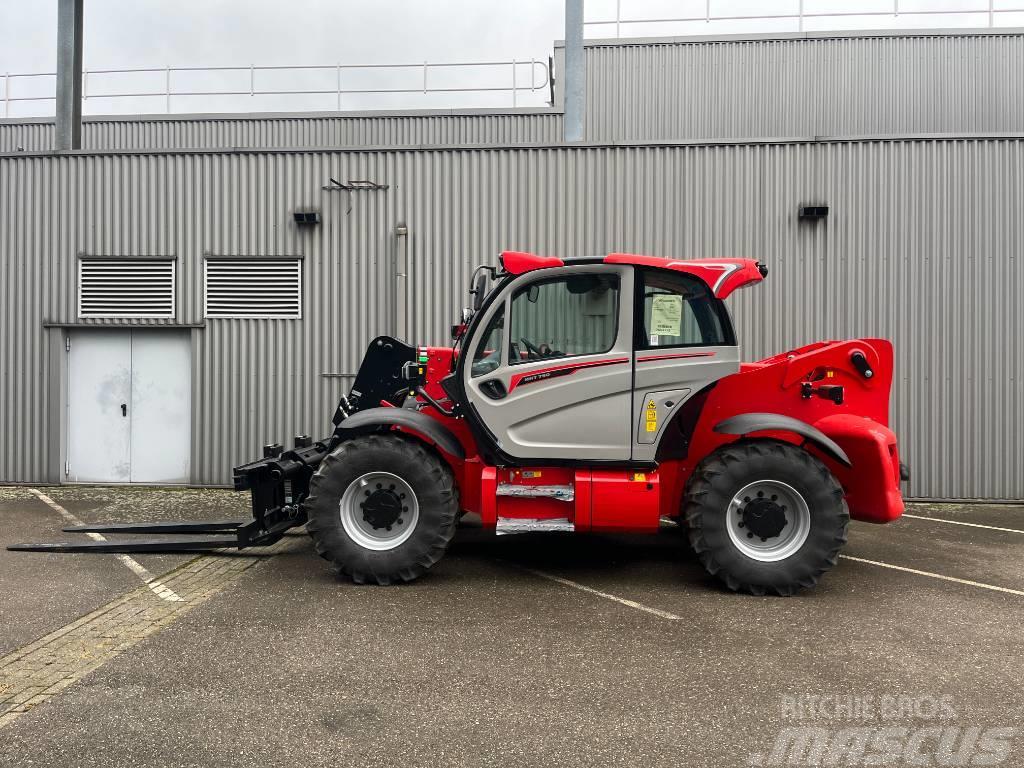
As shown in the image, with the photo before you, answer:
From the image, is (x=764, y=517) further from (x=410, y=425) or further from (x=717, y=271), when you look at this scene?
(x=410, y=425)

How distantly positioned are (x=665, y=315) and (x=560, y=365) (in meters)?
0.94

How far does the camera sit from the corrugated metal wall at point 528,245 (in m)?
10.1

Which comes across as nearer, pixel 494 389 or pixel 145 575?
pixel 494 389

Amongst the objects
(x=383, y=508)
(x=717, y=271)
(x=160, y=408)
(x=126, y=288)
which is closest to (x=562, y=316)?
(x=717, y=271)

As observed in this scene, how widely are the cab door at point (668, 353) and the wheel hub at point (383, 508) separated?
6.57ft

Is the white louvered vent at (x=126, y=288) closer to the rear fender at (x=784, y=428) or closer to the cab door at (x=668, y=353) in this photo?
the cab door at (x=668, y=353)

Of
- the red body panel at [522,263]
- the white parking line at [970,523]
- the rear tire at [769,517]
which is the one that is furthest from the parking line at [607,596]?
the white parking line at [970,523]

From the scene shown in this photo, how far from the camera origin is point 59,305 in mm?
10930

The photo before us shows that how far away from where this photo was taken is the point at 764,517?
5836 millimetres

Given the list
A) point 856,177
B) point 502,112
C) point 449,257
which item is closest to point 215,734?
point 449,257

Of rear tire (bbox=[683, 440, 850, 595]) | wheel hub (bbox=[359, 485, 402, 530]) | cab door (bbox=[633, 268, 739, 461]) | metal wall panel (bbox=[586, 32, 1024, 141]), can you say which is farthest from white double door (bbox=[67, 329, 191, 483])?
metal wall panel (bbox=[586, 32, 1024, 141])

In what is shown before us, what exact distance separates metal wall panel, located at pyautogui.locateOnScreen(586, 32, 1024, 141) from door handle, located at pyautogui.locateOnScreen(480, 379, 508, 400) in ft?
41.6

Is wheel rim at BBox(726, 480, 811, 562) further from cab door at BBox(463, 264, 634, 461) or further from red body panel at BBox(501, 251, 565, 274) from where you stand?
red body panel at BBox(501, 251, 565, 274)

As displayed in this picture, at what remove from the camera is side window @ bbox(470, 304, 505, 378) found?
6051 mm
